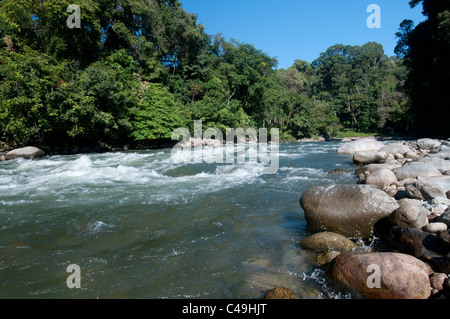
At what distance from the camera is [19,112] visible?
14.1m

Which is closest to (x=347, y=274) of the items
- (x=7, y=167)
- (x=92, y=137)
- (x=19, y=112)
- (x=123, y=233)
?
(x=123, y=233)

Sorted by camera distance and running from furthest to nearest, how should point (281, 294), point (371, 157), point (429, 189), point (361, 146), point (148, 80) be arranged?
point (148, 80) < point (361, 146) < point (371, 157) < point (429, 189) < point (281, 294)

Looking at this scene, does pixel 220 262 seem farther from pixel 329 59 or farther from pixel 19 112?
pixel 329 59

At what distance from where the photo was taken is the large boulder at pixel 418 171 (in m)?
6.19

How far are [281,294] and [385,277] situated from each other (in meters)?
1.11

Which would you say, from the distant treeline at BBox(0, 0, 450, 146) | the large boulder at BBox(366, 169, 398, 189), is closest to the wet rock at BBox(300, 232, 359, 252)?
the large boulder at BBox(366, 169, 398, 189)

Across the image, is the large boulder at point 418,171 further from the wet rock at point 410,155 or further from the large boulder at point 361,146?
the large boulder at point 361,146

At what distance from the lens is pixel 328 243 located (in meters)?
3.75

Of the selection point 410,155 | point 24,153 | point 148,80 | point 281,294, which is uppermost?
point 148,80

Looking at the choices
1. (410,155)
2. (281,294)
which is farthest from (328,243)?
(410,155)

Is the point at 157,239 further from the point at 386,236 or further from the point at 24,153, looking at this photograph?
the point at 24,153

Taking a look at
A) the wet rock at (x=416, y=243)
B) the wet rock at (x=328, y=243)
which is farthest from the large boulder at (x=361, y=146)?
the wet rock at (x=328, y=243)

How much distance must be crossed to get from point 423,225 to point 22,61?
18882mm
